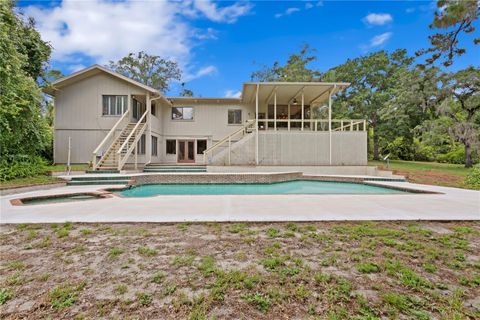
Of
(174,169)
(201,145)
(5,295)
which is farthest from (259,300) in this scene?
(201,145)

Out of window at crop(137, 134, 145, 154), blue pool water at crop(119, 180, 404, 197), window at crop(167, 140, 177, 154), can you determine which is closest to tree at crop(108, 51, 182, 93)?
window at crop(167, 140, 177, 154)

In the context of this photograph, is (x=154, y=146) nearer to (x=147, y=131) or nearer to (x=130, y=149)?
(x=147, y=131)

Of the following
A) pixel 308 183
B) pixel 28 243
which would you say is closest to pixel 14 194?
pixel 28 243

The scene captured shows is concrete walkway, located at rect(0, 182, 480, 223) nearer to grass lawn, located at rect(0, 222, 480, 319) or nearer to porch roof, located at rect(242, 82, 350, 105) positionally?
grass lawn, located at rect(0, 222, 480, 319)

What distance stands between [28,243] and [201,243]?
226cm

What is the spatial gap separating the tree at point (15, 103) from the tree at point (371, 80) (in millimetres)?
23124

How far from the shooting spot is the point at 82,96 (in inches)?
566

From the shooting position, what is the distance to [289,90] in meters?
14.0

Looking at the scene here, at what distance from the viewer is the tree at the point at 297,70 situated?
78.1 ft

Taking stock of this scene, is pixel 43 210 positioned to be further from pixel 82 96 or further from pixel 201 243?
pixel 82 96

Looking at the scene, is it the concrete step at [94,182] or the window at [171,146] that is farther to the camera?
the window at [171,146]

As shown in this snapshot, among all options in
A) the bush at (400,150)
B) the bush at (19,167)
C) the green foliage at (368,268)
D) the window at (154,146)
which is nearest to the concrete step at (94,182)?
the bush at (19,167)

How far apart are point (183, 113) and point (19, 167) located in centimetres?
1024

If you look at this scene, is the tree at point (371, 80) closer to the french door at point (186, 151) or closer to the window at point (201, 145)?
the window at point (201, 145)
